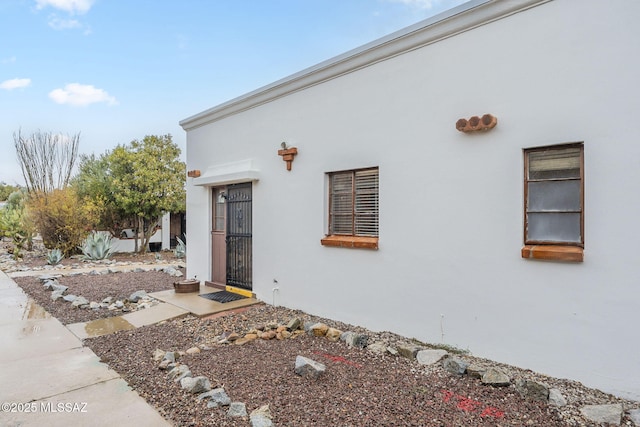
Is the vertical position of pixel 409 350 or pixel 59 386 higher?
pixel 409 350

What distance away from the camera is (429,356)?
3844 mm

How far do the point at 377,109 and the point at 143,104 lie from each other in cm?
1166

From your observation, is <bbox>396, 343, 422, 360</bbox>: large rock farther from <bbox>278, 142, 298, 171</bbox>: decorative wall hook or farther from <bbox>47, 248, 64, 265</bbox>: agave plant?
<bbox>47, 248, 64, 265</bbox>: agave plant

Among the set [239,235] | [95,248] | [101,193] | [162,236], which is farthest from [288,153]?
[162,236]

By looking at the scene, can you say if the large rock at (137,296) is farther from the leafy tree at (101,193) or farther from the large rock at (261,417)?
the leafy tree at (101,193)

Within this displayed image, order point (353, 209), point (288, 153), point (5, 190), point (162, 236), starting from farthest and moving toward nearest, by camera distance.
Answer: point (5, 190)
point (162, 236)
point (288, 153)
point (353, 209)

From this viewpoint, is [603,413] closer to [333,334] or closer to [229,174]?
[333,334]

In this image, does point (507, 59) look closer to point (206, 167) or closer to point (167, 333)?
point (167, 333)

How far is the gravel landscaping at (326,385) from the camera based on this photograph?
2777 mm

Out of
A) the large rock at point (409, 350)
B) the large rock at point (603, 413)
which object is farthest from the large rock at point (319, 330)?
the large rock at point (603, 413)

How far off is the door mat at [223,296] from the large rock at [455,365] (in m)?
4.08

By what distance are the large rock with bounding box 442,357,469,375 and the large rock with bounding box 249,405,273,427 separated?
6.15 ft

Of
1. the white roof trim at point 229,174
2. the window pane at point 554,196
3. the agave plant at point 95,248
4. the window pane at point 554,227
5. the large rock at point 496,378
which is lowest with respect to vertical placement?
the large rock at point 496,378

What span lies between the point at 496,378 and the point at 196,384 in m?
2.76
